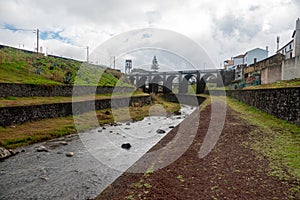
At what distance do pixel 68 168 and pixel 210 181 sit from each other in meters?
5.26

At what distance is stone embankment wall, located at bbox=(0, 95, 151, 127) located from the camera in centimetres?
1192

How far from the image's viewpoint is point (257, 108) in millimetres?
14867

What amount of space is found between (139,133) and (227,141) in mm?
7772

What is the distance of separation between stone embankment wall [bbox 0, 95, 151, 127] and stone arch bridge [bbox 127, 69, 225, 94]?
30257mm

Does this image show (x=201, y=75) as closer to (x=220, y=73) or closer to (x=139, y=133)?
Result: (x=220, y=73)

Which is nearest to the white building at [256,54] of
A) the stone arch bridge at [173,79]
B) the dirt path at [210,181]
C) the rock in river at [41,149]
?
the stone arch bridge at [173,79]

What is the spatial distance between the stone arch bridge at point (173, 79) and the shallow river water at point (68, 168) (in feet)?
129

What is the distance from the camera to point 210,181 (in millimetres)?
4340

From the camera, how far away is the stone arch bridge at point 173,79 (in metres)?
49.2

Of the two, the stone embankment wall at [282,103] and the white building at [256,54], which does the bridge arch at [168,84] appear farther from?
the stone embankment wall at [282,103]

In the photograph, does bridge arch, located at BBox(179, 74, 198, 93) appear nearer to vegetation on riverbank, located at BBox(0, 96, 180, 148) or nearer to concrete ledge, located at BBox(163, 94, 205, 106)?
concrete ledge, located at BBox(163, 94, 205, 106)

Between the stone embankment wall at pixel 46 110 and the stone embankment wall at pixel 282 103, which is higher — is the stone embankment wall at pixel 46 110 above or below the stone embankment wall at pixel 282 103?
below

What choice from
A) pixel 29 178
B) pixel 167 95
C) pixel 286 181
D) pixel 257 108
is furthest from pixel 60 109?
pixel 167 95

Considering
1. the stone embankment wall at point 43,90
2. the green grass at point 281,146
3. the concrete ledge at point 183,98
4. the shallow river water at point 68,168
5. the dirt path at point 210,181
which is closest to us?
the dirt path at point 210,181
